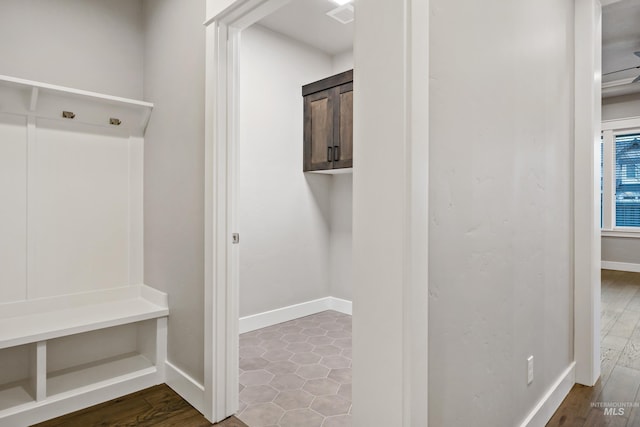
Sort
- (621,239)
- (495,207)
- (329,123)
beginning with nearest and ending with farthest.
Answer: (495,207) < (329,123) < (621,239)

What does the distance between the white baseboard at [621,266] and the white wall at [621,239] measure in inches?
1.9

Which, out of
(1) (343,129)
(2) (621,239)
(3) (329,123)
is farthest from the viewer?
(2) (621,239)

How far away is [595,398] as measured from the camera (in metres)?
2.08

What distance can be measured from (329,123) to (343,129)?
0.64ft

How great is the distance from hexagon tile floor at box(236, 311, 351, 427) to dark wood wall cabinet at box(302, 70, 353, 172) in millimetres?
1484

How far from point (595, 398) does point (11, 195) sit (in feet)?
11.4

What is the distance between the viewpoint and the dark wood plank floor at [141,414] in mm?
1855

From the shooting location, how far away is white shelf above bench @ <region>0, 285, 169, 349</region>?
1867 mm

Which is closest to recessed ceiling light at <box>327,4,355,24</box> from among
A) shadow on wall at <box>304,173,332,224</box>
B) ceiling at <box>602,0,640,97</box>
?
shadow on wall at <box>304,173,332,224</box>

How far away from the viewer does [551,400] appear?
190cm

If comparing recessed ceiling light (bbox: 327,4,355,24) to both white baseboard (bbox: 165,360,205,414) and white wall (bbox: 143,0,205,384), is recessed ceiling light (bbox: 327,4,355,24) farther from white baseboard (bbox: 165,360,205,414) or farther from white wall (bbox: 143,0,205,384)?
white baseboard (bbox: 165,360,205,414)

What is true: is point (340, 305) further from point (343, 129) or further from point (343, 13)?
point (343, 13)

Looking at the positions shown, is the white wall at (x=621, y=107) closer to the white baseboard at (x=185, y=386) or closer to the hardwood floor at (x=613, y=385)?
the hardwood floor at (x=613, y=385)

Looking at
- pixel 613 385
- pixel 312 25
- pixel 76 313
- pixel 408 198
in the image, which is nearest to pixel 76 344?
pixel 76 313
